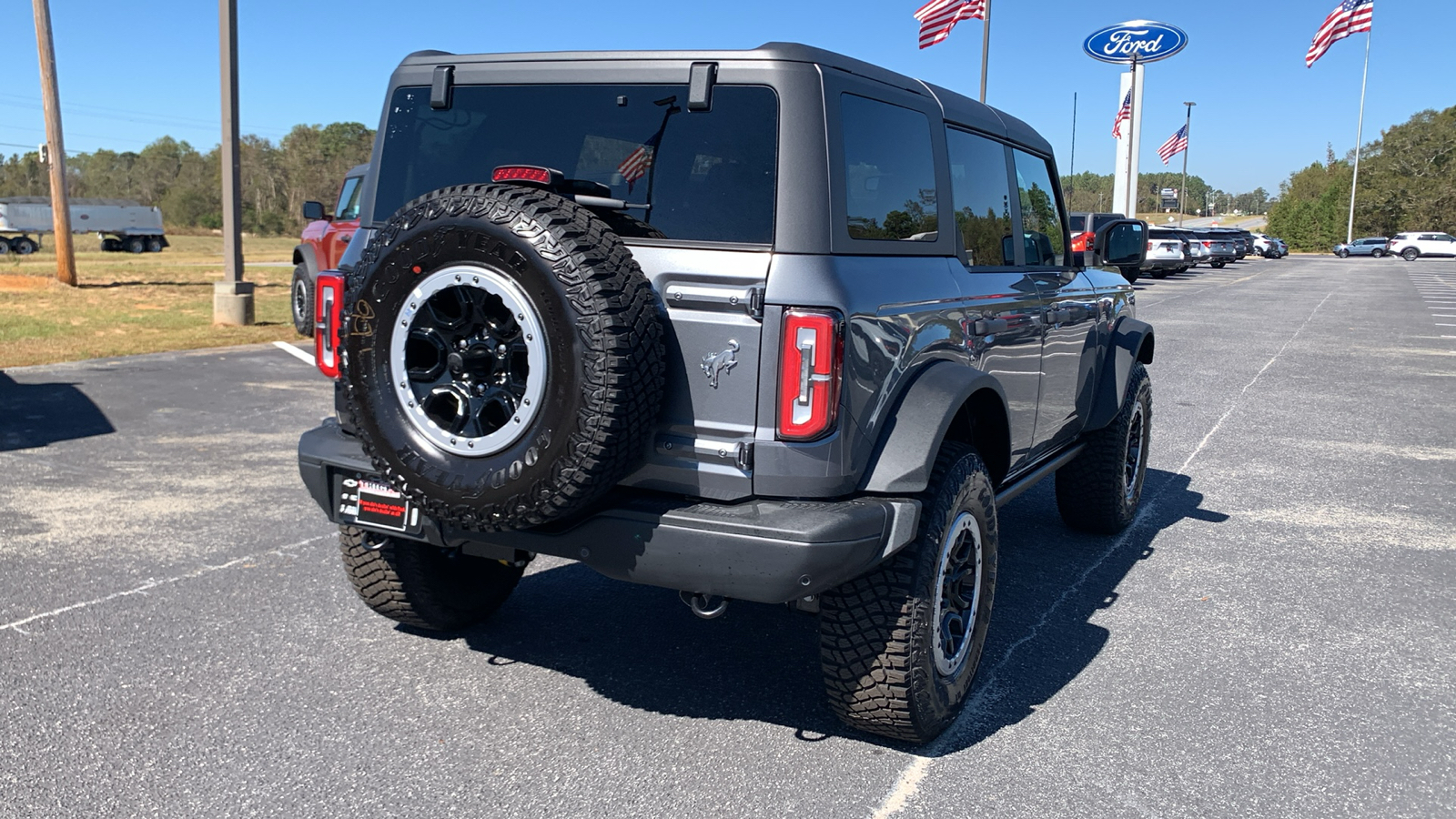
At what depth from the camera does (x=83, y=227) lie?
182ft

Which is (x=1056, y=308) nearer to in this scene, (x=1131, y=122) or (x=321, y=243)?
(x=321, y=243)

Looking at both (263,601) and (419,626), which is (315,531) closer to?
(263,601)

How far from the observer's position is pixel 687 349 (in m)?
2.99

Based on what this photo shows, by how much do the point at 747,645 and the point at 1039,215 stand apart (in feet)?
7.66

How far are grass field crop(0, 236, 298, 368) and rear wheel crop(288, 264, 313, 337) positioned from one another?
326 mm

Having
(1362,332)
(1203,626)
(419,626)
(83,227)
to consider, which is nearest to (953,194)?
(1203,626)

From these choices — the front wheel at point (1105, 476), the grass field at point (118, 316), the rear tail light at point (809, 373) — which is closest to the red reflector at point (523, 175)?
the rear tail light at point (809, 373)

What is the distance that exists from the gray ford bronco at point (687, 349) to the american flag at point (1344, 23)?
139ft

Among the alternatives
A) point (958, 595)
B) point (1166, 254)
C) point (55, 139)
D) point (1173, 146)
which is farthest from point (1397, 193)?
point (958, 595)

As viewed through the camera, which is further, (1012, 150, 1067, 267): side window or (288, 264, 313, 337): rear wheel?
(288, 264, 313, 337): rear wheel

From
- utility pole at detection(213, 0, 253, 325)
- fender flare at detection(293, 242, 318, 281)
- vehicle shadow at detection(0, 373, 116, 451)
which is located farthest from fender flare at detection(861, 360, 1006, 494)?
utility pole at detection(213, 0, 253, 325)

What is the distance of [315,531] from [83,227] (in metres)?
59.3

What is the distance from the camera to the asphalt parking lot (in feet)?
10.0

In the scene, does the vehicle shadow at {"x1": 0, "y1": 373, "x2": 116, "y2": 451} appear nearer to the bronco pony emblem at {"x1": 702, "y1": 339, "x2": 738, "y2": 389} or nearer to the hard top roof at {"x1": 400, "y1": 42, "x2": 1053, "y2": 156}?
the hard top roof at {"x1": 400, "y1": 42, "x2": 1053, "y2": 156}
